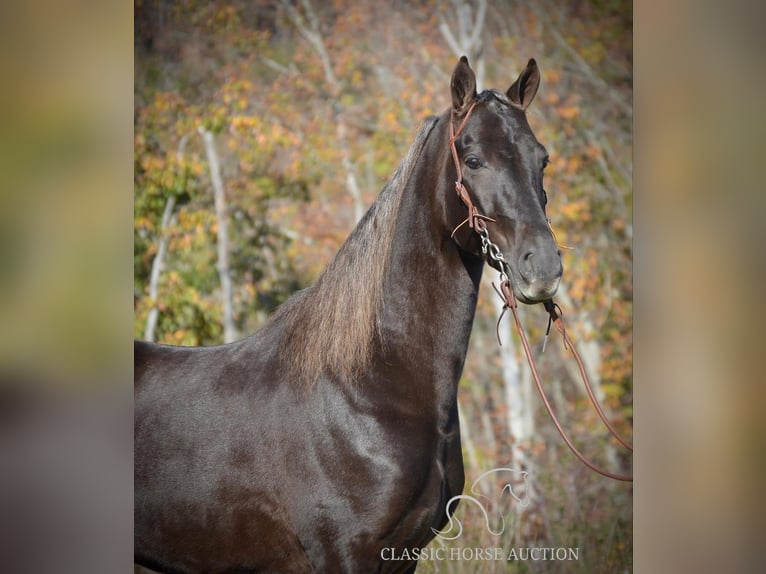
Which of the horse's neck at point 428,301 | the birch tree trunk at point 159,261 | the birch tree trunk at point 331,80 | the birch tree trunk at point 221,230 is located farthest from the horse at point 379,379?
the birch tree trunk at point 331,80

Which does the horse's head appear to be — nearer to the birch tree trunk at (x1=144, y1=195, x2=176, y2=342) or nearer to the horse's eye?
the horse's eye

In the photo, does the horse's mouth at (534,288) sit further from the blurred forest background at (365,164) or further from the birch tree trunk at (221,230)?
the birch tree trunk at (221,230)

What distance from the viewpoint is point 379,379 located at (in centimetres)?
238

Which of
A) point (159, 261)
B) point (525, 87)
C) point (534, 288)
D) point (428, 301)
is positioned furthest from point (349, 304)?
point (159, 261)

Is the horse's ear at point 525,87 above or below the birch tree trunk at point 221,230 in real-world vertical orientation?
above

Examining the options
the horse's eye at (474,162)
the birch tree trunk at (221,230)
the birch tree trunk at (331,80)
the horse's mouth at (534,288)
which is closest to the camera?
the horse's mouth at (534,288)

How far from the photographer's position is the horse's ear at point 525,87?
8.24ft

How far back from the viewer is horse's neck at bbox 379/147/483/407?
2.38 meters

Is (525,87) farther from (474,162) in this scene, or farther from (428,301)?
(428,301)

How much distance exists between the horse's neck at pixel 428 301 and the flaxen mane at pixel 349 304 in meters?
0.04
